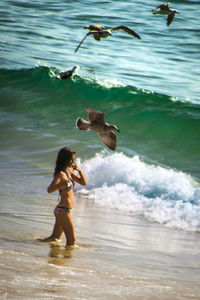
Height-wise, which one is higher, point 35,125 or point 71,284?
point 71,284

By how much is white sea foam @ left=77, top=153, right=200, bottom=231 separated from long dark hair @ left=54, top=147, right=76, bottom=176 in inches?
95.6

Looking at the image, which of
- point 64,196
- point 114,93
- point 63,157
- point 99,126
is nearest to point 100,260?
point 64,196

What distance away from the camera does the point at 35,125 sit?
1370 centimetres

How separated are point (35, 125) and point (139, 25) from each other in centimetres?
1246

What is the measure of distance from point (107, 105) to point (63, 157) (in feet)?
35.2

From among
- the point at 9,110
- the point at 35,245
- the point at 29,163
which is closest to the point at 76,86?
the point at 9,110

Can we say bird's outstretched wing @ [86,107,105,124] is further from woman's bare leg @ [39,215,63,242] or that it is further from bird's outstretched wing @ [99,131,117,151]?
woman's bare leg @ [39,215,63,242]

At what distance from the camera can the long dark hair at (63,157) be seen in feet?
17.8

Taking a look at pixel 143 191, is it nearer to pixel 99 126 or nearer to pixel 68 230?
pixel 68 230

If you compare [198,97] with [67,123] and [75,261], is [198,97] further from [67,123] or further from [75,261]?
[75,261]

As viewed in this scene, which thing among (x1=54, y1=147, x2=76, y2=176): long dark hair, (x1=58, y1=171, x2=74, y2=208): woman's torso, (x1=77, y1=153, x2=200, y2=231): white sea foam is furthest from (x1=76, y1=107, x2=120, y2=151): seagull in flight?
(x1=77, y1=153, x2=200, y2=231): white sea foam

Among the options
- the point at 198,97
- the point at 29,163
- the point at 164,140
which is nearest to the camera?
the point at 29,163

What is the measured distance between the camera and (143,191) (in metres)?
8.80

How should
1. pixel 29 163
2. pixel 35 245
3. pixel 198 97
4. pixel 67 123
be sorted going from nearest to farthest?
pixel 35 245, pixel 29 163, pixel 67 123, pixel 198 97
